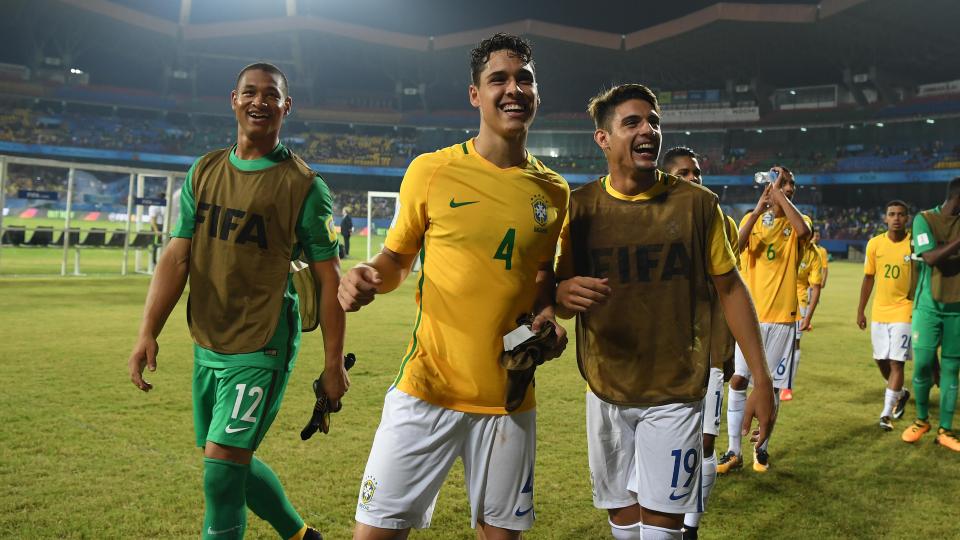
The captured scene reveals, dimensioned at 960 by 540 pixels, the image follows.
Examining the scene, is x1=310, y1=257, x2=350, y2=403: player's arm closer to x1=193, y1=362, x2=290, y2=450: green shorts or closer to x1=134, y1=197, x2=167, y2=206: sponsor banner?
x1=193, y1=362, x2=290, y2=450: green shorts

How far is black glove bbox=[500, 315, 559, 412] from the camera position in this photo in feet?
7.79

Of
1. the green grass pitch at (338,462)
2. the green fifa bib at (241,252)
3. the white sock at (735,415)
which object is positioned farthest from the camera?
the white sock at (735,415)

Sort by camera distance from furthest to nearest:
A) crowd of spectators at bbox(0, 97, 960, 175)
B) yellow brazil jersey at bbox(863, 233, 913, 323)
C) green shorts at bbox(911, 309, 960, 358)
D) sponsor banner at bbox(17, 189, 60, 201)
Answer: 1. crowd of spectators at bbox(0, 97, 960, 175)
2. sponsor banner at bbox(17, 189, 60, 201)
3. yellow brazil jersey at bbox(863, 233, 913, 323)
4. green shorts at bbox(911, 309, 960, 358)

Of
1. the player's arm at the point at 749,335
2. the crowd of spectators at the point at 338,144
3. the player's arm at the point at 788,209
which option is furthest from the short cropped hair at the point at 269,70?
the crowd of spectators at the point at 338,144

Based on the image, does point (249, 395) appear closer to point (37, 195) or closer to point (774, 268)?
point (774, 268)

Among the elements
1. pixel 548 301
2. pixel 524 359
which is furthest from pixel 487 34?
pixel 524 359

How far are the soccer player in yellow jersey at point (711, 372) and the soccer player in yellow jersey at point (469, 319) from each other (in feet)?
5.08

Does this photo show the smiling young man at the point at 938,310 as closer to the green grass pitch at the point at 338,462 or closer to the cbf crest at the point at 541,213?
the green grass pitch at the point at 338,462

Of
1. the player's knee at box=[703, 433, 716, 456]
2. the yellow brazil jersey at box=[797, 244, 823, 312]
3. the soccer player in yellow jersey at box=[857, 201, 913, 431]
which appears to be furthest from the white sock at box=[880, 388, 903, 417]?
the player's knee at box=[703, 433, 716, 456]

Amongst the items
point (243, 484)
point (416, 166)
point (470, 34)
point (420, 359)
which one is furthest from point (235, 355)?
point (470, 34)

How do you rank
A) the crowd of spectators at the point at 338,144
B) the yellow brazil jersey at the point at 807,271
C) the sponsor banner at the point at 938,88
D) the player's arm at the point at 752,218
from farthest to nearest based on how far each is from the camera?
the sponsor banner at the point at 938,88 → the crowd of spectators at the point at 338,144 → the yellow brazil jersey at the point at 807,271 → the player's arm at the point at 752,218

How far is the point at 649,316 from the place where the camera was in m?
2.84

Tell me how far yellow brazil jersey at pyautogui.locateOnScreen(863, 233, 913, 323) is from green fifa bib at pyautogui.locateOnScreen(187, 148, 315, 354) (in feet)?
21.1

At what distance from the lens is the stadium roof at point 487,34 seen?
4206 centimetres
